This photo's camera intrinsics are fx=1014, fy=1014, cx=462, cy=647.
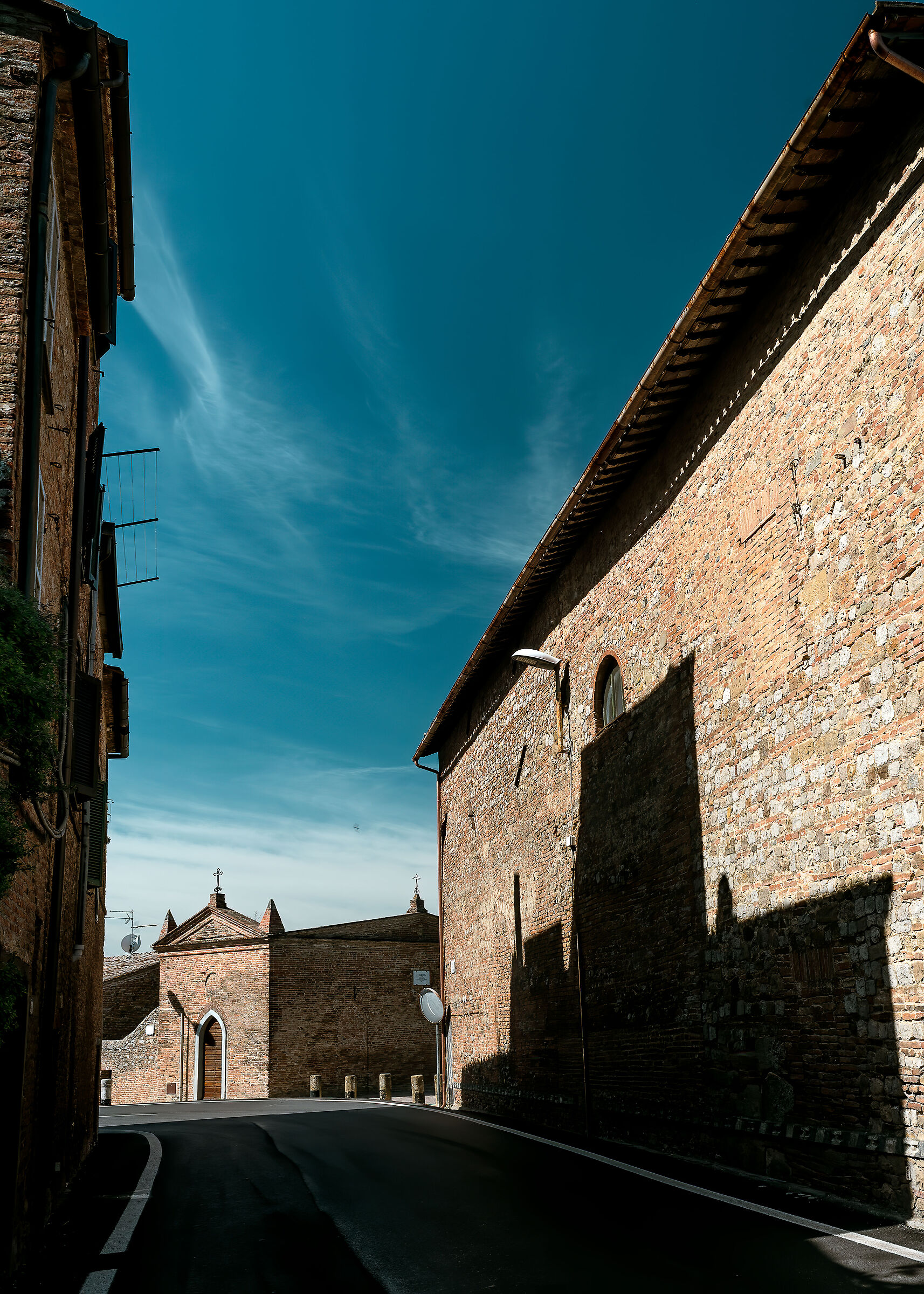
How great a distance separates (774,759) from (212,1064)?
30.6 meters

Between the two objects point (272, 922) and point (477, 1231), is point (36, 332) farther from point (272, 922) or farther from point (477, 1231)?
point (272, 922)

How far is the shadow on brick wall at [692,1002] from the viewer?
7227 mm

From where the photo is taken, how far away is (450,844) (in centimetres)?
2270

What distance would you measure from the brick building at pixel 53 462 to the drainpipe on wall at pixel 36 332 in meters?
0.01

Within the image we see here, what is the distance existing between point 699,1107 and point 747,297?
7.71 metres

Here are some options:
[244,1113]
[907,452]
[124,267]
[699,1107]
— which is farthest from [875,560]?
[244,1113]

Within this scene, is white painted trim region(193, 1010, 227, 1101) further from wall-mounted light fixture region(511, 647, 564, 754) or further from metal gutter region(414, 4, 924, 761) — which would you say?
metal gutter region(414, 4, 924, 761)

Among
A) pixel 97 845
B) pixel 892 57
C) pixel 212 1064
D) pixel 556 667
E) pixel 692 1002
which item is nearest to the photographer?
pixel 892 57

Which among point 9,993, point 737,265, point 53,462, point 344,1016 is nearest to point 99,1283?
point 9,993

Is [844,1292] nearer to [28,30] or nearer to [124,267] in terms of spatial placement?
[28,30]

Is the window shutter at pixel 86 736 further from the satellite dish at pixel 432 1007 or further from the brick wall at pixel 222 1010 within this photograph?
the brick wall at pixel 222 1010

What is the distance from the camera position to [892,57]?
676 cm

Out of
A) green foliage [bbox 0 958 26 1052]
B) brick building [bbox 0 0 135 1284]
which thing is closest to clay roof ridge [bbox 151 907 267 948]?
brick building [bbox 0 0 135 1284]

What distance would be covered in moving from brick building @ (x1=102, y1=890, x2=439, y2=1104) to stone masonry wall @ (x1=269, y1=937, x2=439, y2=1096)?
1.4 inches
